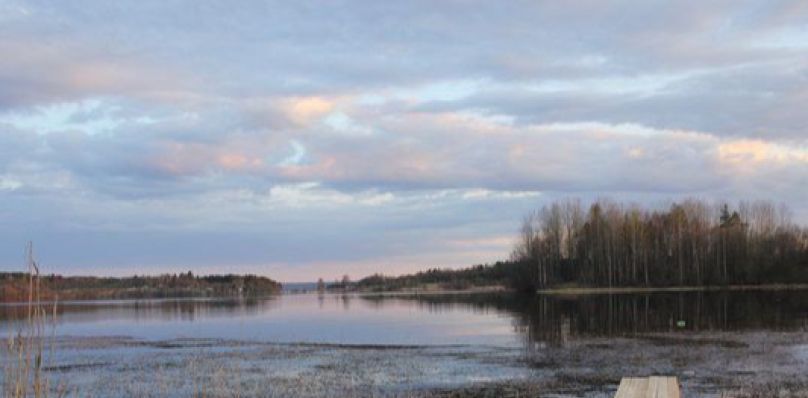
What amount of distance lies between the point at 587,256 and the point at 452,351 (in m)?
89.3

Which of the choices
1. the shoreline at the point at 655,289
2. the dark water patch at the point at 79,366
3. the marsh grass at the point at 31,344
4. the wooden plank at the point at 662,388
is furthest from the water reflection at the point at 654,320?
the shoreline at the point at 655,289

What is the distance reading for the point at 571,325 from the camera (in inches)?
1831

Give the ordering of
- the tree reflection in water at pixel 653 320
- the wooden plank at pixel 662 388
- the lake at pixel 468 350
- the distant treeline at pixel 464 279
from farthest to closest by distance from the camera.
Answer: the distant treeline at pixel 464 279 < the tree reflection in water at pixel 653 320 < the lake at pixel 468 350 < the wooden plank at pixel 662 388

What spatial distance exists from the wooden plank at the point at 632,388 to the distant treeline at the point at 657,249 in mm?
114479

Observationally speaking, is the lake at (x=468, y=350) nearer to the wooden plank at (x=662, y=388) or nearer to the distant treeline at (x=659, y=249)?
the wooden plank at (x=662, y=388)

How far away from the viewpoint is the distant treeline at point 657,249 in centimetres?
11238

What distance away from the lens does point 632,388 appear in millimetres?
4672

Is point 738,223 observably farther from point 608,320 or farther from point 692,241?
point 608,320

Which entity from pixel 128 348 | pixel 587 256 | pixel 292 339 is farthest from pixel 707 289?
pixel 128 348

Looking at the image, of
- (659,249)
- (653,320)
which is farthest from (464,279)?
(653,320)

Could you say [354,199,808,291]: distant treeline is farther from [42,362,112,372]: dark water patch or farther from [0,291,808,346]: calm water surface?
[42,362,112,372]: dark water patch

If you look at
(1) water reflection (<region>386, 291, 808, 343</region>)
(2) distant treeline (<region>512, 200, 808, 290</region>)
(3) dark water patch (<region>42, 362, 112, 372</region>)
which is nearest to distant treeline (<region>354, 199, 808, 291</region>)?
(2) distant treeline (<region>512, 200, 808, 290</region>)

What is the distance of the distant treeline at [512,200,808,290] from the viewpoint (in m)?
112

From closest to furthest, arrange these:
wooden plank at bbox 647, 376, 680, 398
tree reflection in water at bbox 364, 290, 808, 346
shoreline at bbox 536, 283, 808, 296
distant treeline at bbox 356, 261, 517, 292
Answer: wooden plank at bbox 647, 376, 680, 398 < tree reflection in water at bbox 364, 290, 808, 346 < shoreline at bbox 536, 283, 808, 296 < distant treeline at bbox 356, 261, 517, 292
